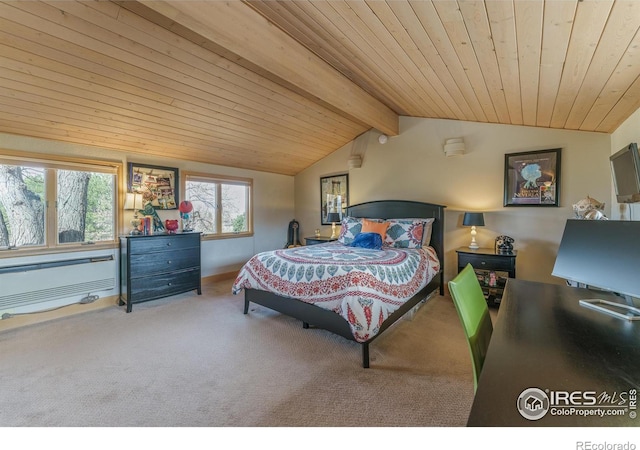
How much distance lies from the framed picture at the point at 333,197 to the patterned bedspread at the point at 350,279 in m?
1.93

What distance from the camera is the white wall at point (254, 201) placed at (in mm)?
3176

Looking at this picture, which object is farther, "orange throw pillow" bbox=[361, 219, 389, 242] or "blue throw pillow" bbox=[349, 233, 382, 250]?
"orange throw pillow" bbox=[361, 219, 389, 242]

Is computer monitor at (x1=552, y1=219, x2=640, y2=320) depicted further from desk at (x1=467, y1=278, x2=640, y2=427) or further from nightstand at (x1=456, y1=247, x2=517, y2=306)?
nightstand at (x1=456, y1=247, x2=517, y2=306)

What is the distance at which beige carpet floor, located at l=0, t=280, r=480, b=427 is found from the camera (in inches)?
65.3

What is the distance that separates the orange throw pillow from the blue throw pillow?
0.21 metres

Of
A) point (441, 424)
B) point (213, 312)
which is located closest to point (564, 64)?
point (441, 424)

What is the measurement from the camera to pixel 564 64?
1779mm

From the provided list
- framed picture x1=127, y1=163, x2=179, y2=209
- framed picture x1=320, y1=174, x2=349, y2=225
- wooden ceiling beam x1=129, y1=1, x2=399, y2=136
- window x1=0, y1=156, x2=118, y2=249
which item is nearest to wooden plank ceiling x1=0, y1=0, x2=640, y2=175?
wooden ceiling beam x1=129, y1=1, x2=399, y2=136

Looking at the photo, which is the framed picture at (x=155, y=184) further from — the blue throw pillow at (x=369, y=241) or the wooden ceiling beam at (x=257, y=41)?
the blue throw pillow at (x=369, y=241)

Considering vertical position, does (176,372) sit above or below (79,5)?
below

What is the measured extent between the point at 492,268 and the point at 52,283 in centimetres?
516

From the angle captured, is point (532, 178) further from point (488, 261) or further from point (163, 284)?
point (163, 284)
